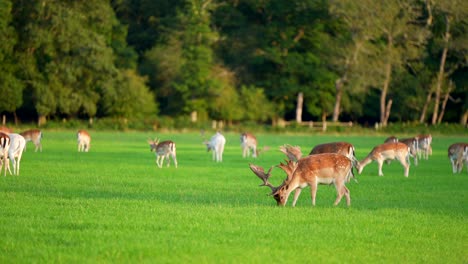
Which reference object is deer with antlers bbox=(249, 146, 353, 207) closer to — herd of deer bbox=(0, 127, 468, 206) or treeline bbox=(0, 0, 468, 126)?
herd of deer bbox=(0, 127, 468, 206)

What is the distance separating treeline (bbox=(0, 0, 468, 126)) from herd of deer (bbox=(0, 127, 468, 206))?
24871 millimetres

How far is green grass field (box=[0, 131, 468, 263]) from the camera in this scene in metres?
10.7

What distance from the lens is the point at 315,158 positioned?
622 inches

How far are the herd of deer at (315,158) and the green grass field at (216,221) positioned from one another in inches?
18.1

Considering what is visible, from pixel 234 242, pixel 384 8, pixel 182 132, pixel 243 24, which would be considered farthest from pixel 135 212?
pixel 243 24

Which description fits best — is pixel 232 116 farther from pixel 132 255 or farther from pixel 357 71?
pixel 132 255

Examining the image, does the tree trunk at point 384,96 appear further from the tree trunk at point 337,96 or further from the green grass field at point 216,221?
the green grass field at point 216,221

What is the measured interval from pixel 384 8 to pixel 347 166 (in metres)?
50.8

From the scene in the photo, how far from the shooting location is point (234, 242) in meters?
11.5

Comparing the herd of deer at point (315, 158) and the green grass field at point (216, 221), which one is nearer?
the green grass field at point (216, 221)

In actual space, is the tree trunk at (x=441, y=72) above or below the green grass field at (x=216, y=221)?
above

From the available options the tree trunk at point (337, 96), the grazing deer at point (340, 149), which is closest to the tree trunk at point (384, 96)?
the tree trunk at point (337, 96)

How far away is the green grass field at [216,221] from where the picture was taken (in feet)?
35.2

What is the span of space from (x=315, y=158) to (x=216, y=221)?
3071 mm
